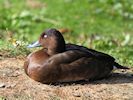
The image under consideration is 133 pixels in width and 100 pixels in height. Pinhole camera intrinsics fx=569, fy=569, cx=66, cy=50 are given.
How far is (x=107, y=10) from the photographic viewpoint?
14945 mm

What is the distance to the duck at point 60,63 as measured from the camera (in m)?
7.09

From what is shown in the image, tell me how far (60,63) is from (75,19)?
723 centimetres

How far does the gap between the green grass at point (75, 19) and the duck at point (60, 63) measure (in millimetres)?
3873

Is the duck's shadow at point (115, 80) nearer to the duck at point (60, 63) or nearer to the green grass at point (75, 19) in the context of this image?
the duck at point (60, 63)

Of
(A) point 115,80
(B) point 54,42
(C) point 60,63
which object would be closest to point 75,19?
(A) point 115,80

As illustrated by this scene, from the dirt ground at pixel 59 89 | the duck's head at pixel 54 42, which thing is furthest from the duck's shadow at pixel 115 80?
the duck's head at pixel 54 42

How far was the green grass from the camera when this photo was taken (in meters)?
12.8

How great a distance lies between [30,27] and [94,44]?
298 cm

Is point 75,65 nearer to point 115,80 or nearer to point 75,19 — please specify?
point 115,80

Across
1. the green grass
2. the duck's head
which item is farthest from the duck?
the green grass

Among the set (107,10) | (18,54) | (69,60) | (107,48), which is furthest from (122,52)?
(107,10)

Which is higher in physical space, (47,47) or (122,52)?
(47,47)

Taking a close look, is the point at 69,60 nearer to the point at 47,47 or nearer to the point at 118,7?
the point at 47,47

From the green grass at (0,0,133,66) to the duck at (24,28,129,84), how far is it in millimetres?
3873
